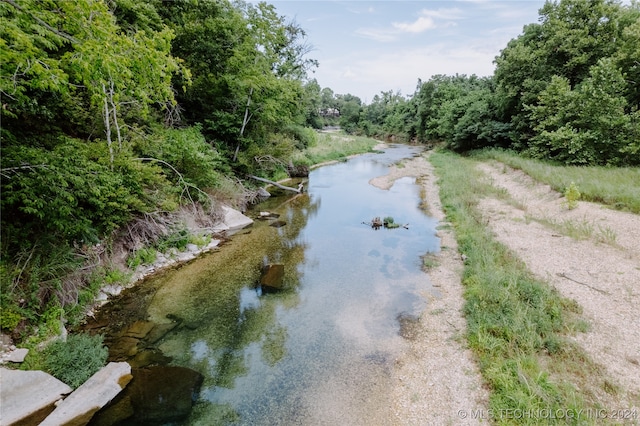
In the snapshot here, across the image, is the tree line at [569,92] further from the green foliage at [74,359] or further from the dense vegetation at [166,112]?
the green foliage at [74,359]

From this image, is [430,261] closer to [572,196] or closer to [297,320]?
[297,320]

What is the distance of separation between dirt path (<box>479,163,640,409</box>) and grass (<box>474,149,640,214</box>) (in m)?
0.56

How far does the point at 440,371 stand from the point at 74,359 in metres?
6.93

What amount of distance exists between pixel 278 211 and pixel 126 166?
365 inches

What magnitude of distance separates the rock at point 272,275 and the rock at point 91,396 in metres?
4.44

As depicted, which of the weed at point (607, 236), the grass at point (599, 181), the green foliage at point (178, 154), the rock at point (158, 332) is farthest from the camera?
the grass at point (599, 181)

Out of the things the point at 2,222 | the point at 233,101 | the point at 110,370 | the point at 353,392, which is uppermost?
the point at 233,101

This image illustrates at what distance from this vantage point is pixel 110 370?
19.4 feet

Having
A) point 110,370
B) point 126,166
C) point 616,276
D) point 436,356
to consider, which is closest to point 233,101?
point 126,166

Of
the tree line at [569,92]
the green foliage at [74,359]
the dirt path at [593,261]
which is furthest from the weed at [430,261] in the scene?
the tree line at [569,92]

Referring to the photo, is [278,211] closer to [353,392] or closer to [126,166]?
[126,166]

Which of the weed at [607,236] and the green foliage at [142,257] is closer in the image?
the green foliage at [142,257]

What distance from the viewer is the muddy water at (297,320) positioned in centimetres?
572

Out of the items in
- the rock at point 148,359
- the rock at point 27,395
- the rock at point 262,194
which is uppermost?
the rock at point 262,194
